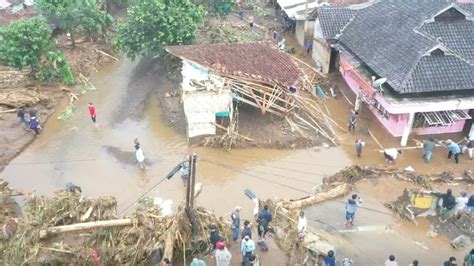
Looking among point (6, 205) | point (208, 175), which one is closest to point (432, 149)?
point (208, 175)

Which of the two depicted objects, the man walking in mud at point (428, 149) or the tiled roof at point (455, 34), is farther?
the tiled roof at point (455, 34)

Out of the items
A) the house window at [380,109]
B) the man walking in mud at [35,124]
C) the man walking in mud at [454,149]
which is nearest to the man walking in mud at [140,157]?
the man walking in mud at [35,124]

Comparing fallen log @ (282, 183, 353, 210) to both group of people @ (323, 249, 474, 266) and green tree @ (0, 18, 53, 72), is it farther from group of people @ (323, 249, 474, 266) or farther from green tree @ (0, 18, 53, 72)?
green tree @ (0, 18, 53, 72)

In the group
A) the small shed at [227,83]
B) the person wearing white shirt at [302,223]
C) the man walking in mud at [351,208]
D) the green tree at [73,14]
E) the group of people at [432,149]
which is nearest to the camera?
the person wearing white shirt at [302,223]

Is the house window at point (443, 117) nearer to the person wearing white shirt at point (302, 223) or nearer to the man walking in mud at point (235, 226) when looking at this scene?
the person wearing white shirt at point (302, 223)

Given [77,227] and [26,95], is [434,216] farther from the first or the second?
[26,95]

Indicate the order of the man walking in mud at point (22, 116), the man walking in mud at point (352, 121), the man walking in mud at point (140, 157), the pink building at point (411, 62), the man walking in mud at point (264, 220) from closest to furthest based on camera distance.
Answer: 1. the man walking in mud at point (264, 220)
2. the man walking in mud at point (140, 157)
3. the pink building at point (411, 62)
4. the man walking in mud at point (22, 116)
5. the man walking in mud at point (352, 121)

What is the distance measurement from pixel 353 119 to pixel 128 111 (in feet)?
36.4

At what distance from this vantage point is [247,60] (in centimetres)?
2223

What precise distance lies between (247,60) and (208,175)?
20.7ft

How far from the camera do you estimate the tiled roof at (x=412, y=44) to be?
19672mm

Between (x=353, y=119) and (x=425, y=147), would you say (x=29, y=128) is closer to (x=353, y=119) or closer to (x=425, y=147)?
(x=353, y=119)

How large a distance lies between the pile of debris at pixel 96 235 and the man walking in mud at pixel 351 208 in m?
4.73

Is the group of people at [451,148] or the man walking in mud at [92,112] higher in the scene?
the man walking in mud at [92,112]
